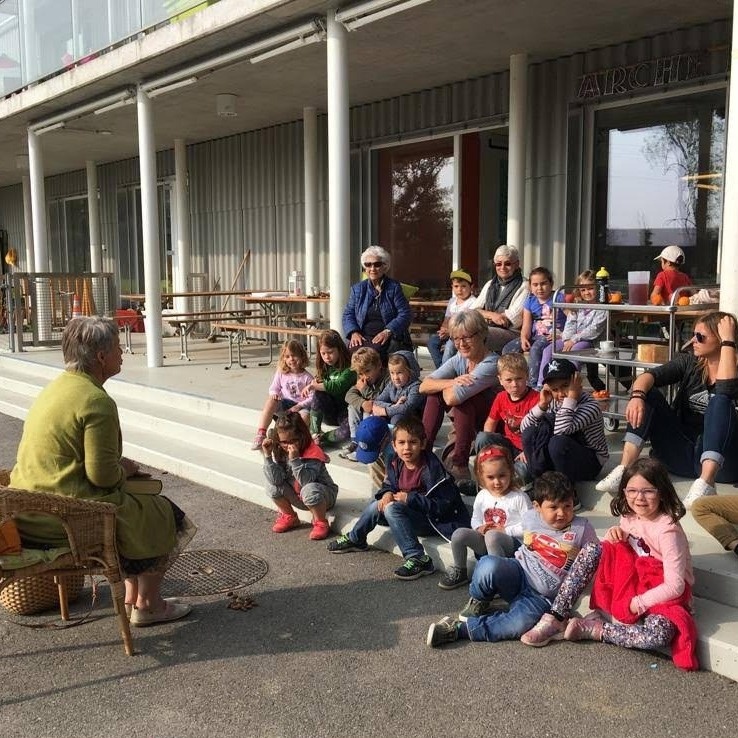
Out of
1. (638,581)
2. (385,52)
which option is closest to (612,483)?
(638,581)

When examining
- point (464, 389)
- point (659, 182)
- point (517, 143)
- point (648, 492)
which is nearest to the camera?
point (648, 492)

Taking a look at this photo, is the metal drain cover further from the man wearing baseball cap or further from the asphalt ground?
the man wearing baseball cap

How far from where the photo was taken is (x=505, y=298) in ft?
21.5

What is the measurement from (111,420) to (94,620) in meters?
1.04

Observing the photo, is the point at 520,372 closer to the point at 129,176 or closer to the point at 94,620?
the point at 94,620

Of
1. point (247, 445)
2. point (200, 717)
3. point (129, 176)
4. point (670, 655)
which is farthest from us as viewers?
point (129, 176)

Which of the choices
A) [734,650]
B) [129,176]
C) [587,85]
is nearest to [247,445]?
[734,650]

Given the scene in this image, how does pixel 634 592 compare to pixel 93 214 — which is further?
pixel 93 214

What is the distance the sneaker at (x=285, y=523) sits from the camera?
4844mm

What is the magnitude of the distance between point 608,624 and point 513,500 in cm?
73

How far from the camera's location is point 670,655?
10.4 feet

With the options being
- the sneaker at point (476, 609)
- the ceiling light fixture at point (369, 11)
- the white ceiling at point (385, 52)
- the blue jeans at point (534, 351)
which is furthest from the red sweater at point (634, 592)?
the white ceiling at point (385, 52)

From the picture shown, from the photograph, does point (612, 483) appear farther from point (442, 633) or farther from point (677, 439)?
point (442, 633)

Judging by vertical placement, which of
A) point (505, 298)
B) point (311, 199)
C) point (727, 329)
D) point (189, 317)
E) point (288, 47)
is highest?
point (288, 47)
